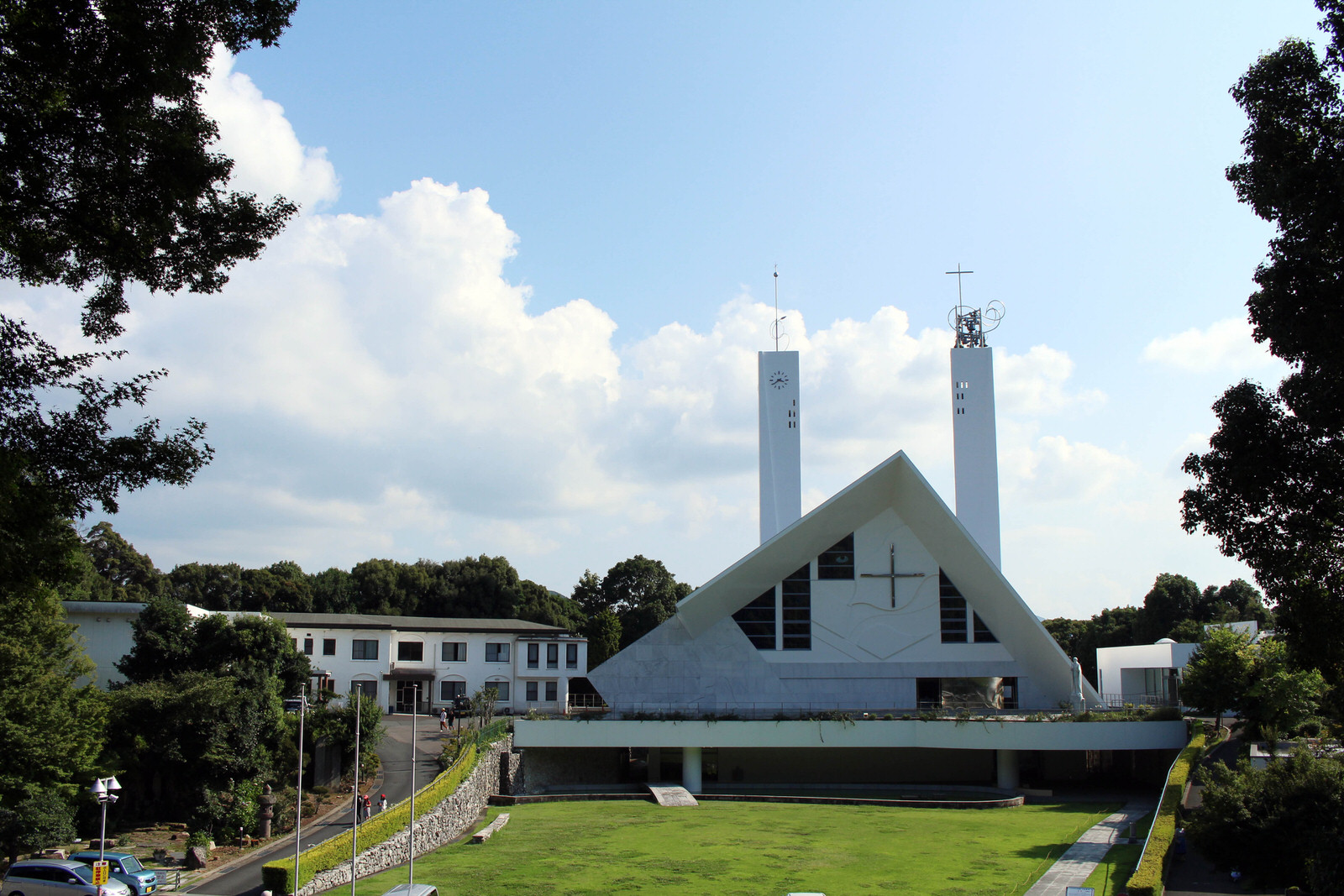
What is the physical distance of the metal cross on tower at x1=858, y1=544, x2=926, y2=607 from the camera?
1191 inches

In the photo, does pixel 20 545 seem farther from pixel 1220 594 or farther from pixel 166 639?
pixel 1220 594

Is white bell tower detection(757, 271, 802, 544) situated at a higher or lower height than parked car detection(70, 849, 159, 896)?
higher

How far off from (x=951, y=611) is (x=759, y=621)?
246 inches

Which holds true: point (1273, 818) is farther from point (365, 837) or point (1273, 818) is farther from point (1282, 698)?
point (365, 837)

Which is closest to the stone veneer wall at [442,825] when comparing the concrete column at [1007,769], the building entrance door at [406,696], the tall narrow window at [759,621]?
the tall narrow window at [759,621]

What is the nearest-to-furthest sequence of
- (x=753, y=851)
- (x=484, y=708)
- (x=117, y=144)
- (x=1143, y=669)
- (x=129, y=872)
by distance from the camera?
(x=117, y=144) < (x=129, y=872) < (x=753, y=851) < (x=484, y=708) < (x=1143, y=669)

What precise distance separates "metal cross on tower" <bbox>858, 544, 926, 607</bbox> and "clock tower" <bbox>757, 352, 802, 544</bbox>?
8.28 m

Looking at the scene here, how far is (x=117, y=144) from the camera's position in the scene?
7.77 m

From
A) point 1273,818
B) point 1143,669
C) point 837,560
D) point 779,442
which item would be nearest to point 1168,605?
point 1143,669

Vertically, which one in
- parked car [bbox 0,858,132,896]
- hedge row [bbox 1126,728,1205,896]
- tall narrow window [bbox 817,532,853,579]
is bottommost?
parked car [bbox 0,858,132,896]

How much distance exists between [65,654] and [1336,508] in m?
25.2

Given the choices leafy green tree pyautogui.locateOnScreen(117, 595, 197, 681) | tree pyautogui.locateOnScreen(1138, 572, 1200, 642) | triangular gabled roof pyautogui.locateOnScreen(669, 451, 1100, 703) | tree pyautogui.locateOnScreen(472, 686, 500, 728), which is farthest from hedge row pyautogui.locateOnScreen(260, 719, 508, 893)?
tree pyautogui.locateOnScreen(1138, 572, 1200, 642)

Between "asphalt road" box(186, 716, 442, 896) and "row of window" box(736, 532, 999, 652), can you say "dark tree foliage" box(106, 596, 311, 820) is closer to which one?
"asphalt road" box(186, 716, 442, 896)

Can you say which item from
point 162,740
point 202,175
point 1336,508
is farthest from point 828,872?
point 162,740
